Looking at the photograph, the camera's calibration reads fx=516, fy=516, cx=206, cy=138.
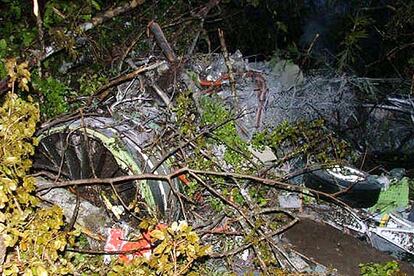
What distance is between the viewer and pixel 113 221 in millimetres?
4660

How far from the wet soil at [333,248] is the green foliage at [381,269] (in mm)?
279

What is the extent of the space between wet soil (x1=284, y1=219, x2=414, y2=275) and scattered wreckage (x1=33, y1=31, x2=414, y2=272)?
153 mm

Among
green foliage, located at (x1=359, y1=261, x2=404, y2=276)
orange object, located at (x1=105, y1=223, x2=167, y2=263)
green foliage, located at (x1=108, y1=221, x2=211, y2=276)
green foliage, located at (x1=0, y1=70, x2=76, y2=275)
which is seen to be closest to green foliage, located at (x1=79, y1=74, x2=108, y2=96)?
orange object, located at (x1=105, y1=223, x2=167, y2=263)

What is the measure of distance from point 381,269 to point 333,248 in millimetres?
733

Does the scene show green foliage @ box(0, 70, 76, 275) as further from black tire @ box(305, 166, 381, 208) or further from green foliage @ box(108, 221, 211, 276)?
black tire @ box(305, 166, 381, 208)

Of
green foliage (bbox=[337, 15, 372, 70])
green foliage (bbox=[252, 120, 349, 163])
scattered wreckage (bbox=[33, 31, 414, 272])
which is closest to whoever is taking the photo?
scattered wreckage (bbox=[33, 31, 414, 272])

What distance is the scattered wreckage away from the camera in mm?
4477

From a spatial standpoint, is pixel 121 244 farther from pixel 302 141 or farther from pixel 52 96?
pixel 302 141

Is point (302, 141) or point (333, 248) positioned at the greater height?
point (302, 141)

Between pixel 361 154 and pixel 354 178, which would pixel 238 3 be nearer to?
pixel 361 154

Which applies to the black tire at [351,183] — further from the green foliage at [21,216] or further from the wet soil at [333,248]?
the green foliage at [21,216]

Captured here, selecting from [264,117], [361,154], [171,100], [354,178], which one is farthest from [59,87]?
[361,154]

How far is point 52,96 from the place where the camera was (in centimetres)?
575

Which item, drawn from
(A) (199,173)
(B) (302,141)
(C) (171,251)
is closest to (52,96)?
(A) (199,173)
